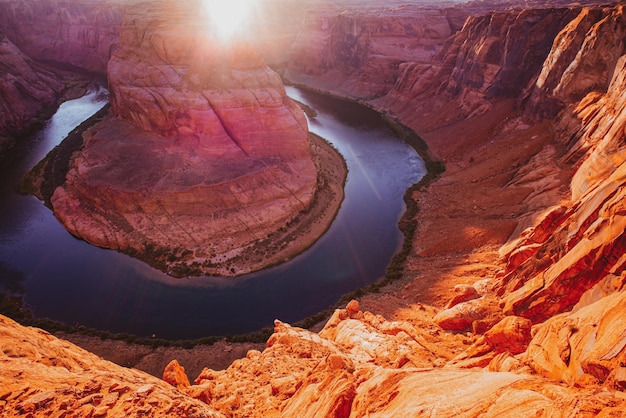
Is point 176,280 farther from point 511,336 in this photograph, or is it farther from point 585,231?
point 585,231

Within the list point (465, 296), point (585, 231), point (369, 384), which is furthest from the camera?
point (465, 296)

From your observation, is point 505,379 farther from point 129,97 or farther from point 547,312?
point 129,97

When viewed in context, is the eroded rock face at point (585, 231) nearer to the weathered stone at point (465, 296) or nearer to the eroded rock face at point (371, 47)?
the weathered stone at point (465, 296)

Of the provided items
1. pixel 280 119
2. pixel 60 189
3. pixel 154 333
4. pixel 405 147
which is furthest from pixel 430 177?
pixel 60 189

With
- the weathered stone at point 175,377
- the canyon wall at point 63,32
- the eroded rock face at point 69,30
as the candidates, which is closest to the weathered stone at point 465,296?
the weathered stone at point 175,377

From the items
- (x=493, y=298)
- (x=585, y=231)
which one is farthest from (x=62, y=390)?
(x=585, y=231)

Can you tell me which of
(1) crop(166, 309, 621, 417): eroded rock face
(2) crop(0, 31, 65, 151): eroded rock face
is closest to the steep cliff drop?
(1) crop(166, 309, 621, 417): eroded rock face

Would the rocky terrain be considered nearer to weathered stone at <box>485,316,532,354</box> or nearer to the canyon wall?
weathered stone at <box>485,316,532,354</box>
